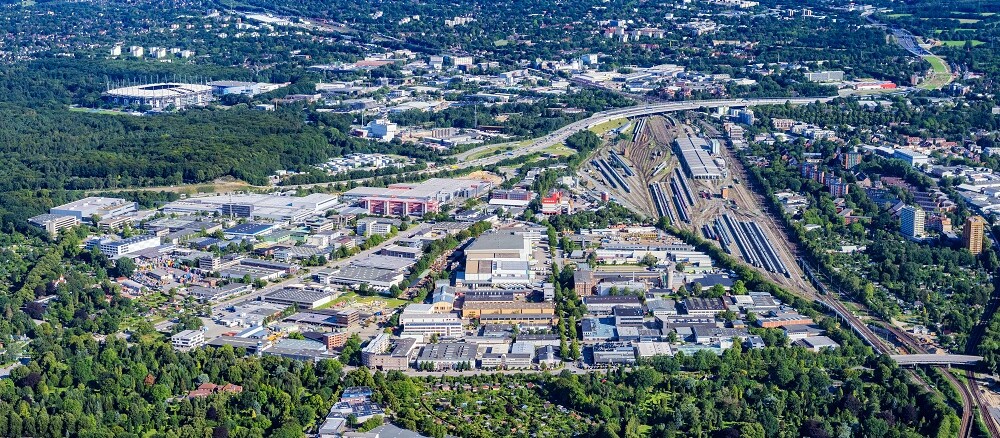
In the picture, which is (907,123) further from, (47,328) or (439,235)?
(47,328)

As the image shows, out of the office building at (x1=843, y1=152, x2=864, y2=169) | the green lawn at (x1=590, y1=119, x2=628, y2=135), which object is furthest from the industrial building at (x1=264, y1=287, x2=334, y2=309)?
the green lawn at (x1=590, y1=119, x2=628, y2=135)

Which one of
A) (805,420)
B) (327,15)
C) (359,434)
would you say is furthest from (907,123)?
(327,15)

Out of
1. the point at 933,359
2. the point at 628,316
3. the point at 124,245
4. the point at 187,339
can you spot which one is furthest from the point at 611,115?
the point at 187,339

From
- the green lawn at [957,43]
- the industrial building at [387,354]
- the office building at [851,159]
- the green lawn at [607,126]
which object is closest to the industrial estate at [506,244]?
the industrial building at [387,354]

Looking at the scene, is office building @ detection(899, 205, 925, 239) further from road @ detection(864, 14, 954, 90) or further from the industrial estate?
road @ detection(864, 14, 954, 90)

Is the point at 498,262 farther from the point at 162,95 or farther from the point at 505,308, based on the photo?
the point at 162,95

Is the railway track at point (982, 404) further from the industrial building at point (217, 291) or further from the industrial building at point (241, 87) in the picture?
the industrial building at point (241, 87)
